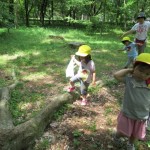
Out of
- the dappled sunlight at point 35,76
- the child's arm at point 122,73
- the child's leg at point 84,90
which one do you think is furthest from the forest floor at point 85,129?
the dappled sunlight at point 35,76

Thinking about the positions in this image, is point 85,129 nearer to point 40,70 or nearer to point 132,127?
point 132,127

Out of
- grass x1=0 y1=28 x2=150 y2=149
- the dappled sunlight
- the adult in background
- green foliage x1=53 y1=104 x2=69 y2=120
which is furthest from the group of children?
the adult in background

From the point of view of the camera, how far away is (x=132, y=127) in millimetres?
3795

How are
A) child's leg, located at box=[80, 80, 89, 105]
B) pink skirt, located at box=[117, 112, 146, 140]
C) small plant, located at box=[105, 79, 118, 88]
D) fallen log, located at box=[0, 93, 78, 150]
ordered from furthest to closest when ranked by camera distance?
small plant, located at box=[105, 79, 118, 88] < child's leg, located at box=[80, 80, 89, 105] < fallen log, located at box=[0, 93, 78, 150] < pink skirt, located at box=[117, 112, 146, 140]

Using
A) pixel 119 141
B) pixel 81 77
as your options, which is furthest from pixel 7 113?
pixel 119 141

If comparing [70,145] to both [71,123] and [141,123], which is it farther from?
[141,123]

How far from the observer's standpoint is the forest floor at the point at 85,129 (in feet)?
14.2

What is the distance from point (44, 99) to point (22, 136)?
2.38 meters

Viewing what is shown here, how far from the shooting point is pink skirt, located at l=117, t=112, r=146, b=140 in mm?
3748

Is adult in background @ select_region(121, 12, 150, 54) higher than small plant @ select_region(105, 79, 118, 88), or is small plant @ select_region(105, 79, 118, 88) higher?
adult in background @ select_region(121, 12, 150, 54)

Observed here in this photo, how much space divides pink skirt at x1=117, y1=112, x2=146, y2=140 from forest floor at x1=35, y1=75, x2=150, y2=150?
2.12 feet

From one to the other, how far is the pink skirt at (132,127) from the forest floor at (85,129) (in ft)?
2.12

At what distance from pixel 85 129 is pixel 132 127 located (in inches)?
48.7

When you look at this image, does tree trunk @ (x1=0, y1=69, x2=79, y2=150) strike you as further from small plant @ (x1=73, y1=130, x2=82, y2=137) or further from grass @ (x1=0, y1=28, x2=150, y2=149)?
small plant @ (x1=73, y1=130, x2=82, y2=137)
